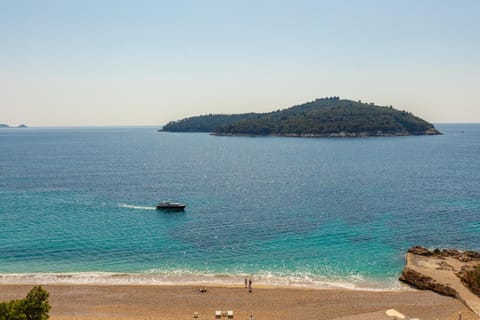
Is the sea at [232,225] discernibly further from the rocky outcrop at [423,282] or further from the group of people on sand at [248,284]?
the group of people on sand at [248,284]

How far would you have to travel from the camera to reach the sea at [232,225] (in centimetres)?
4671

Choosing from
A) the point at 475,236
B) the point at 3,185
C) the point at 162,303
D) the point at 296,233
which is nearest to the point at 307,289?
the point at 162,303

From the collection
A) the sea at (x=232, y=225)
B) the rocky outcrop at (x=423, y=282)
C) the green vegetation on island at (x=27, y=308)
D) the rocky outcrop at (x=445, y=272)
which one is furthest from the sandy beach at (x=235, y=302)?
the green vegetation on island at (x=27, y=308)

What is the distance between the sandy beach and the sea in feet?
8.77

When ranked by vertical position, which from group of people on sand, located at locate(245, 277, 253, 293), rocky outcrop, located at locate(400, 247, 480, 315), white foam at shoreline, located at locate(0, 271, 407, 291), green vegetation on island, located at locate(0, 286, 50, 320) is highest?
green vegetation on island, located at locate(0, 286, 50, 320)

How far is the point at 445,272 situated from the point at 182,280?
1110 inches

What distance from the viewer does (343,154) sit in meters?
174

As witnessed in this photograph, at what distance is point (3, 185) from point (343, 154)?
419 ft

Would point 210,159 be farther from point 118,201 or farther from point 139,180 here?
point 118,201

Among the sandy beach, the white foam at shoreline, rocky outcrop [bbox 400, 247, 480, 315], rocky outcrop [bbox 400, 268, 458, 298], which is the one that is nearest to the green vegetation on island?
the sandy beach

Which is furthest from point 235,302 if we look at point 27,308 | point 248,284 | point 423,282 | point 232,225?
point 232,225

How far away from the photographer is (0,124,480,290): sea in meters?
46.7

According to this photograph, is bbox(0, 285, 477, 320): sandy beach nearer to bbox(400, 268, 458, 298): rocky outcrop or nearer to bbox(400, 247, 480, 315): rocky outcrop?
bbox(400, 268, 458, 298): rocky outcrop

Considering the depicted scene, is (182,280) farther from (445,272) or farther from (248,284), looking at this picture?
(445,272)
